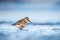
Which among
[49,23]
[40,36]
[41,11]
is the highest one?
[41,11]

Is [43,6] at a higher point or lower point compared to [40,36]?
higher

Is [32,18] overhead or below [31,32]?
overhead

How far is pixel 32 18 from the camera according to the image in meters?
1.23

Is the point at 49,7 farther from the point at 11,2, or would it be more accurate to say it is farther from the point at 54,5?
the point at 11,2

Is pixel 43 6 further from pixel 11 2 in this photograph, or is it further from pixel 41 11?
pixel 11 2

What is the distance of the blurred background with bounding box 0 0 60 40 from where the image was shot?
1.19m

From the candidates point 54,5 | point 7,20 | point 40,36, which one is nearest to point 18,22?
point 7,20

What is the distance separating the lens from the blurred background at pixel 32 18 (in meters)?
1.19

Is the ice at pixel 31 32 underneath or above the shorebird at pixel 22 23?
underneath

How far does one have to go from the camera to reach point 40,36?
1181 millimetres

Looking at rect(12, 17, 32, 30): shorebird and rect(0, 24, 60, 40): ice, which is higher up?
rect(12, 17, 32, 30): shorebird

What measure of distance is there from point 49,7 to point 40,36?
27cm

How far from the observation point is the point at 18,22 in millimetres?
1208

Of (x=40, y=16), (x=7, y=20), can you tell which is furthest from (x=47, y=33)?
(x=7, y=20)
